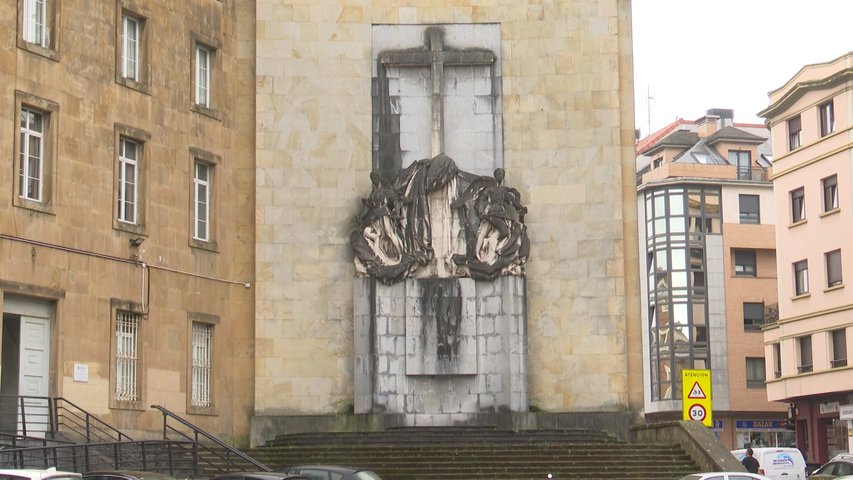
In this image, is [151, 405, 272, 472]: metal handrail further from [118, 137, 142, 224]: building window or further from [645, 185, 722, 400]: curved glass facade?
[645, 185, 722, 400]: curved glass facade

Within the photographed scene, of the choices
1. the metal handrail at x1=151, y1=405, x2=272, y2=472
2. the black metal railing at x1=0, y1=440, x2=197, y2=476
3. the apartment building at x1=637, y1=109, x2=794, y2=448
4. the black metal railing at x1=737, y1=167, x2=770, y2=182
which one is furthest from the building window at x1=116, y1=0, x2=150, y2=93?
the black metal railing at x1=737, y1=167, x2=770, y2=182

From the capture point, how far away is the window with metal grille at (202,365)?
38406mm

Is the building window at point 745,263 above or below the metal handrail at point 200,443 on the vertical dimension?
above

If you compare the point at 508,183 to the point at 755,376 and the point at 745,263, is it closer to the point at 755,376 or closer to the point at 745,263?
the point at 755,376

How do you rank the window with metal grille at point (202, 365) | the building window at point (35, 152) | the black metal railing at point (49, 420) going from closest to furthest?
the black metal railing at point (49, 420), the building window at point (35, 152), the window with metal grille at point (202, 365)

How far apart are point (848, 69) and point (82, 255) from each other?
31575 mm

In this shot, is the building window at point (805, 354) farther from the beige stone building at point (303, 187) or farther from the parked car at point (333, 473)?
the parked car at point (333, 473)

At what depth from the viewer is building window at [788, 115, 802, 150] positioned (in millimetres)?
59469

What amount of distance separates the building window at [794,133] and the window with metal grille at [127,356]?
3221cm

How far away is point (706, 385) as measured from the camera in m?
29.6

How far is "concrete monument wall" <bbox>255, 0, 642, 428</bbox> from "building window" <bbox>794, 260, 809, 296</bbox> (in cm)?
1985

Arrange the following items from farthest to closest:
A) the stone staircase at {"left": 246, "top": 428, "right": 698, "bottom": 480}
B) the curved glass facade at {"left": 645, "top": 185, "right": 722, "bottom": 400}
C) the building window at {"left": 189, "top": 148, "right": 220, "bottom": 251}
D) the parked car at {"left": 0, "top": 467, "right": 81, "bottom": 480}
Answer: the curved glass facade at {"left": 645, "top": 185, "right": 722, "bottom": 400} < the building window at {"left": 189, "top": 148, "right": 220, "bottom": 251} < the stone staircase at {"left": 246, "top": 428, "right": 698, "bottom": 480} < the parked car at {"left": 0, "top": 467, "right": 81, "bottom": 480}

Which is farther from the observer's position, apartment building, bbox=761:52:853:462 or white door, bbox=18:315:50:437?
apartment building, bbox=761:52:853:462

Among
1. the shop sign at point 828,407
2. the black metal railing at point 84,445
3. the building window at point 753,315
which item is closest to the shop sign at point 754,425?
the building window at point 753,315
